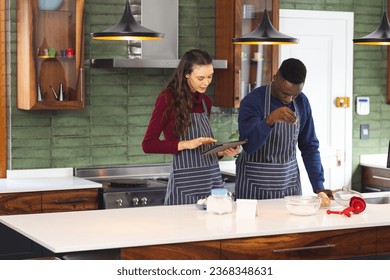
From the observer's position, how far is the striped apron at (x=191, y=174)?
15.0 feet

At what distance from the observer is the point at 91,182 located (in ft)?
18.8

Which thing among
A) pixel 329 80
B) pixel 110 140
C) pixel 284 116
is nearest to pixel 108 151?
pixel 110 140

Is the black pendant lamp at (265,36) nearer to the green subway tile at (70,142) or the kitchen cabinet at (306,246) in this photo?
the green subway tile at (70,142)

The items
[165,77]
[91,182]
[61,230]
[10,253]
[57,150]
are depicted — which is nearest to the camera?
[61,230]

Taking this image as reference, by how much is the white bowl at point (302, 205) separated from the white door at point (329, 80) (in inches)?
125

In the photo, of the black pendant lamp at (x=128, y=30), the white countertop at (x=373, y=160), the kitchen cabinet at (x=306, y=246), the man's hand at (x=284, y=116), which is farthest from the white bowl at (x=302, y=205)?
the white countertop at (x=373, y=160)

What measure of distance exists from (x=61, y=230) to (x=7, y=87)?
273 cm

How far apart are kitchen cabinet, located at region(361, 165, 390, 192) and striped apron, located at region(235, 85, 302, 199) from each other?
2.48 m

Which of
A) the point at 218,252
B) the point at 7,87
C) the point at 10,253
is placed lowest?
the point at 10,253

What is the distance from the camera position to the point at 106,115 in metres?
6.28

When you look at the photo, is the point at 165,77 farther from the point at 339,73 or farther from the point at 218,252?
the point at 218,252

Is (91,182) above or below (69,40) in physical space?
below

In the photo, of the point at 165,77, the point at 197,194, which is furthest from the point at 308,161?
the point at 165,77

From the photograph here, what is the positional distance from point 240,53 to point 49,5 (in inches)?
61.2
